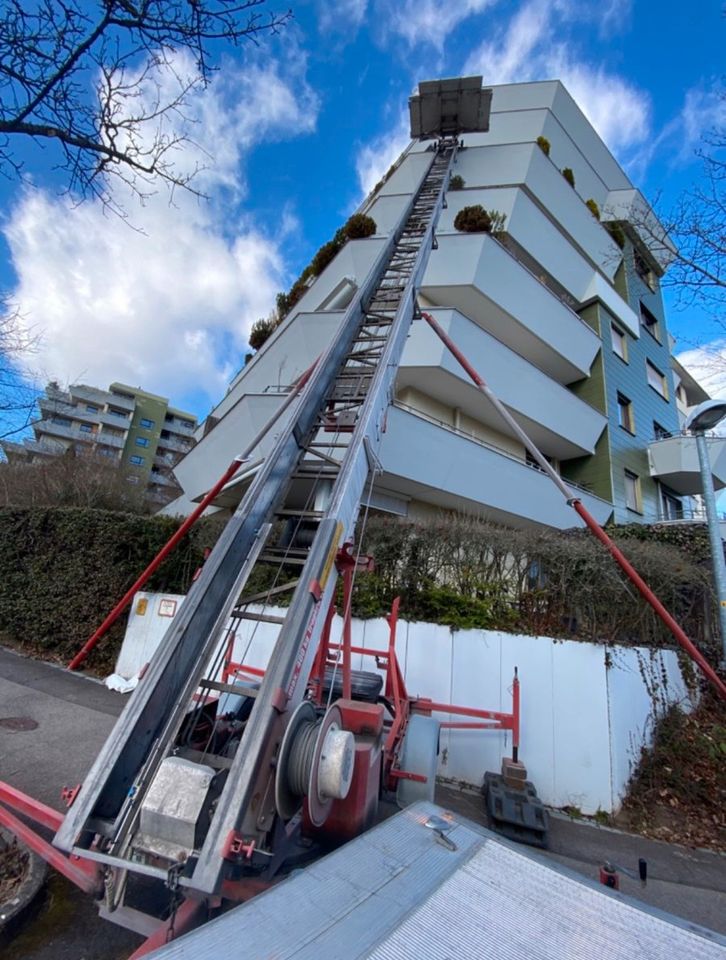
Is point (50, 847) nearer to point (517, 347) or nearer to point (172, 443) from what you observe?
point (517, 347)

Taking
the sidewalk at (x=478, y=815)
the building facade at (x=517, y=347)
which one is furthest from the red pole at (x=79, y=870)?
the building facade at (x=517, y=347)

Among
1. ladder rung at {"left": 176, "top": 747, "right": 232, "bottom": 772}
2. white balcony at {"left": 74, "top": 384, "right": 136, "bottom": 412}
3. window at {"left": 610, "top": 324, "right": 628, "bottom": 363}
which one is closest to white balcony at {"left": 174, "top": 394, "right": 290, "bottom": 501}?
ladder rung at {"left": 176, "top": 747, "right": 232, "bottom": 772}

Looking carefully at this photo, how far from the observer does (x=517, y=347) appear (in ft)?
44.2

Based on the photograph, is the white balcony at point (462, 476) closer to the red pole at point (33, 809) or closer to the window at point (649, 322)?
the red pole at point (33, 809)

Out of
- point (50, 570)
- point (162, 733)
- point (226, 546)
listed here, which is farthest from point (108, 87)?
point (50, 570)

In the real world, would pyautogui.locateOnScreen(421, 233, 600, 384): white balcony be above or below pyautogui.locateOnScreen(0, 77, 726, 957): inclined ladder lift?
above

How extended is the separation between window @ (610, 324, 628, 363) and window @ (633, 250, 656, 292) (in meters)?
4.30

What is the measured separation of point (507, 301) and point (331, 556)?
37.8ft

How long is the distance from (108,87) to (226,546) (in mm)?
4277

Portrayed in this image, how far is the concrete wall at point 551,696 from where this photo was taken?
4.52 meters

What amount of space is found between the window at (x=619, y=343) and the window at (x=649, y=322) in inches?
117

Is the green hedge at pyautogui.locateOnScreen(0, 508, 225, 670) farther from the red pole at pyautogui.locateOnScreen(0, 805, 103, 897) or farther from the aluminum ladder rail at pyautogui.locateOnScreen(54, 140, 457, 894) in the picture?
the red pole at pyautogui.locateOnScreen(0, 805, 103, 897)

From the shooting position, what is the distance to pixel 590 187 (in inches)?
686

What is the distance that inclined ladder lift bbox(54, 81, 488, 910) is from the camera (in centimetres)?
176
